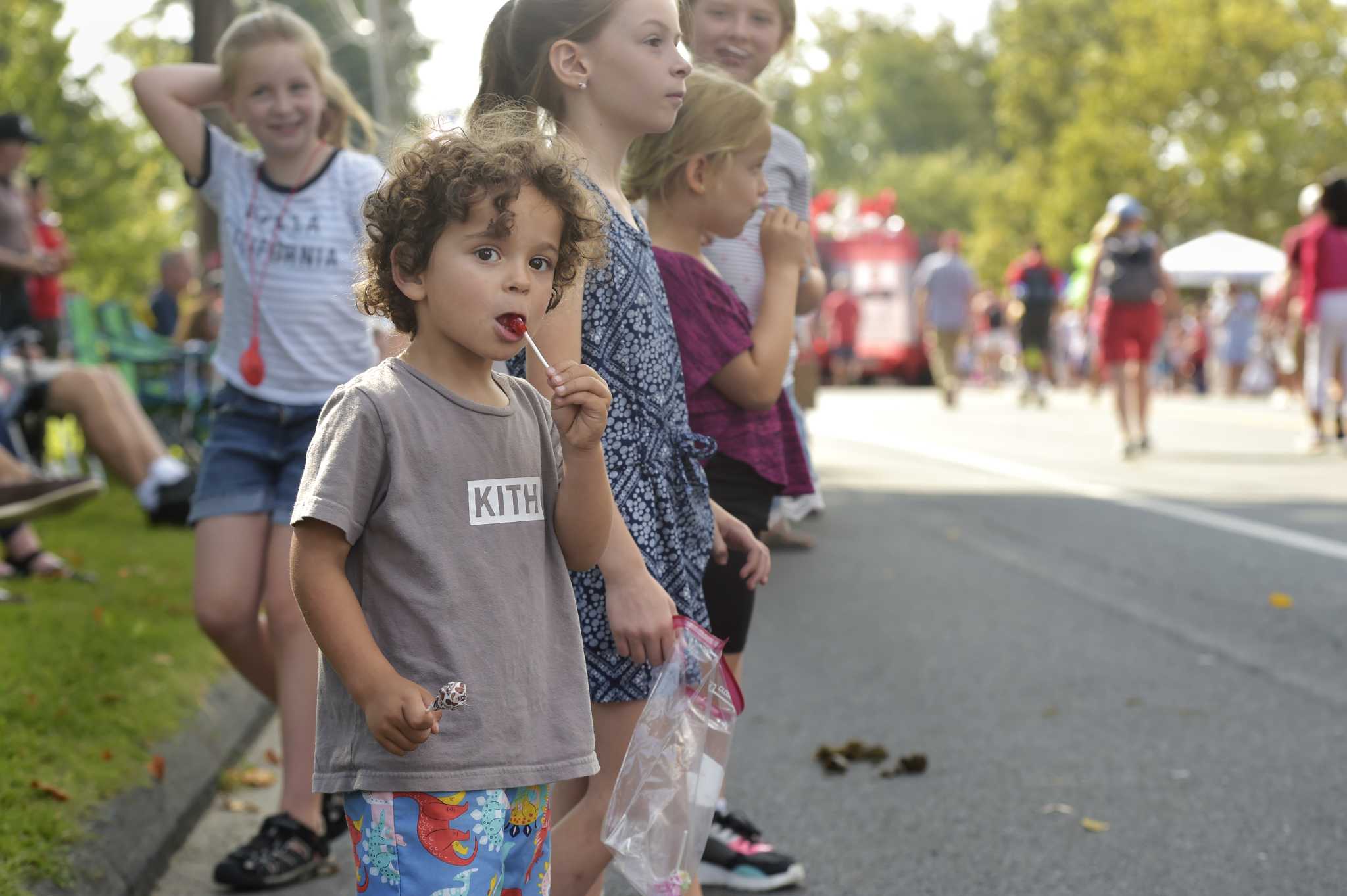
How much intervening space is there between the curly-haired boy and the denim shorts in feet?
5.73

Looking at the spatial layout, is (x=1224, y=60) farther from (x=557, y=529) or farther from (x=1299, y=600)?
(x=557, y=529)

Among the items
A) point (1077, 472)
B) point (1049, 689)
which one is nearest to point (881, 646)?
point (1049, 689)

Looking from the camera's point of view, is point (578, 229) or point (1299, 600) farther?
point (1299, 600)

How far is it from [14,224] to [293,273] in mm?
5568

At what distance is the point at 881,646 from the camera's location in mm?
7031

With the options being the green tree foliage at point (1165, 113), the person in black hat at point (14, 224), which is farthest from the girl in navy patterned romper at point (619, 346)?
the green tree foliage at point (1165, 113)

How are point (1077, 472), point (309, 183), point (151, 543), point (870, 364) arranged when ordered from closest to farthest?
1. point (309, 183)
2. point (151, 543)
3. point (1077, 472)
4. point (870, 364)

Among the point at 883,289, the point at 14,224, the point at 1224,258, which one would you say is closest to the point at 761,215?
the point at 14,224

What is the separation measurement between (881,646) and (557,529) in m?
4.56

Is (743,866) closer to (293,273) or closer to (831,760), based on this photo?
(831,760)

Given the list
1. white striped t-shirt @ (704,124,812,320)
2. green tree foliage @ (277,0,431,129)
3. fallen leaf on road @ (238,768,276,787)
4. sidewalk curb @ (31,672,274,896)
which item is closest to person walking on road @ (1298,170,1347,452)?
sidewalk curb @ (31,672,274,896)

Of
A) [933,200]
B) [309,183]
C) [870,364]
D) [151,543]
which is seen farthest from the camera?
[933,200]

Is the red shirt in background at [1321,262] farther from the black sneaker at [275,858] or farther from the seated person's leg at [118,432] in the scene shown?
the black sneaker at [275,858]

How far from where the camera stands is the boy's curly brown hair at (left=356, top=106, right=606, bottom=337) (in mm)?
2512
